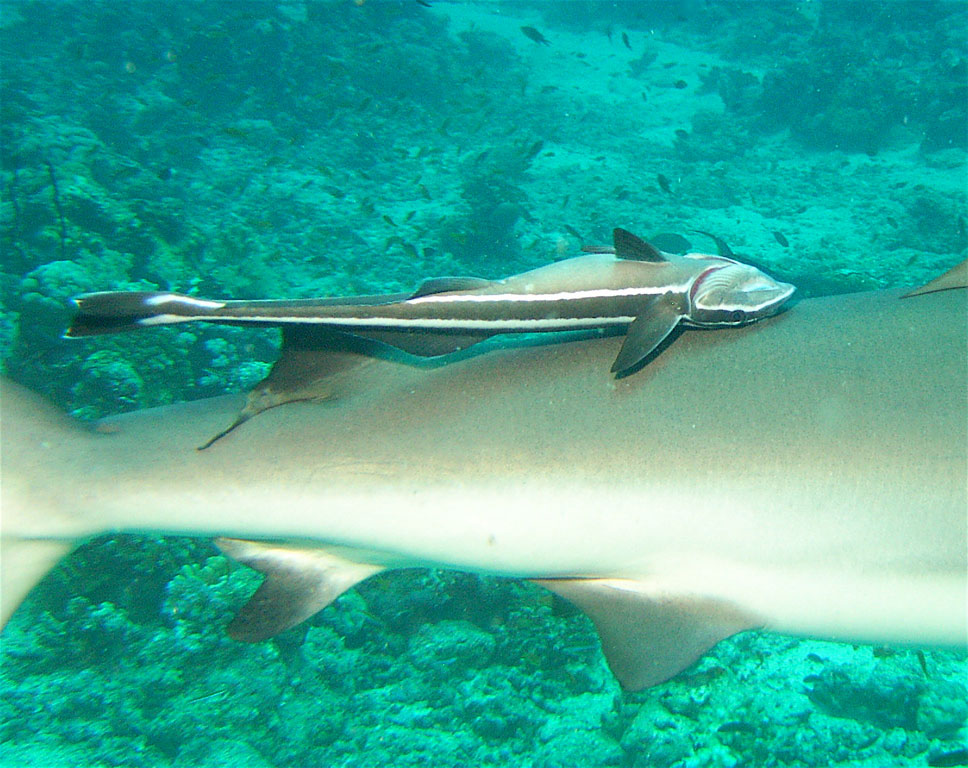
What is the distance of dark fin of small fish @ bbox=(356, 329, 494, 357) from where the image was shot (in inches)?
62.8

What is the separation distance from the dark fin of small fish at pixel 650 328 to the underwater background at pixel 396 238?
222 cm

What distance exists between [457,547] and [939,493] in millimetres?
1318

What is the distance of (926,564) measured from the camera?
5.55ft

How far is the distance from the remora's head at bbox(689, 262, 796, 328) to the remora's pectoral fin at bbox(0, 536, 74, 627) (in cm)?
215

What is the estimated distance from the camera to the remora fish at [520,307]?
154 cm

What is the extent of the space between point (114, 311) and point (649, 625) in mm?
1719

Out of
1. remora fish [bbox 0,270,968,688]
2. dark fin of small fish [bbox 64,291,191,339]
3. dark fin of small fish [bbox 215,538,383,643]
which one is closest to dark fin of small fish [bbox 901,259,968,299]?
remora fish [bbox 0,270,968,688]

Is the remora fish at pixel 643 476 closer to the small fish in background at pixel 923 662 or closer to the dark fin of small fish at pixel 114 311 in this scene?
the dark fin of small fish at pixel 114 311

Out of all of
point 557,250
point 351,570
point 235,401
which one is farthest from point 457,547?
point 557,250

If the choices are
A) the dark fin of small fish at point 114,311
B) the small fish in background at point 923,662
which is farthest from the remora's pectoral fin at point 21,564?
the small fish in background at point 923,662

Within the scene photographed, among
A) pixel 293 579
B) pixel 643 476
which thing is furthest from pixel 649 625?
pixel 293 579

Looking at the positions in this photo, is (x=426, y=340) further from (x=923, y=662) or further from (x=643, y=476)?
(x=923, y=662)

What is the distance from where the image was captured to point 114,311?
150cm

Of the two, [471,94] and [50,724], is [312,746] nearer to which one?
[50,724]
